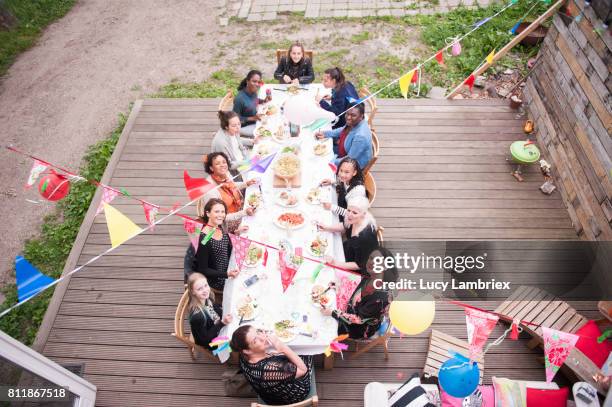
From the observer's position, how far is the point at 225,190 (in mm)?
5211

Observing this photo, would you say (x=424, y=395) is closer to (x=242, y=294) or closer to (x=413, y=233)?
(x=242, y=294)

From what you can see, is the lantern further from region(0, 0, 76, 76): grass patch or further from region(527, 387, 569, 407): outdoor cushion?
region(0, 0, 76, 76): grass patch

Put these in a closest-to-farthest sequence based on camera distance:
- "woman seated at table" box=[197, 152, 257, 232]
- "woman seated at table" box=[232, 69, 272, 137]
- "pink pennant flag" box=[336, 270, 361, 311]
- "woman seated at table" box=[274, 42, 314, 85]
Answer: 1. "pink pennant flag" box=[336, 270, 361, 311]
2. "woman seated at table" box=[197, 152, 257, 232]
3. "woman seated at table" box=[232, 69, 272, 137]
4. "woman seated at table" box=[274, 42, 314, 85]

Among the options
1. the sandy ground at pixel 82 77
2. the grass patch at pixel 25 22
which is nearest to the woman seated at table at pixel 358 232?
the sandy ground at pixel 82 77

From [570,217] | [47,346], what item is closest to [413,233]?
[570,217]

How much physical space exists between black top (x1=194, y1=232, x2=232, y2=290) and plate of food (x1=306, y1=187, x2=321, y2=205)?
106 centimetres

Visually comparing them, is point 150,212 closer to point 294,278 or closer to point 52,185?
point 52,185

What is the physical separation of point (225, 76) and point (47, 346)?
613 cm

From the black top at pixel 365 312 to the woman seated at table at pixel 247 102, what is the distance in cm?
324

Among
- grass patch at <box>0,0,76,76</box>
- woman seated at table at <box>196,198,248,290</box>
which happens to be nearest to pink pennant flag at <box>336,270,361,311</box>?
woman seated at table at <box>196,198,248,290</box>

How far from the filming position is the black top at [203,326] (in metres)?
4.05

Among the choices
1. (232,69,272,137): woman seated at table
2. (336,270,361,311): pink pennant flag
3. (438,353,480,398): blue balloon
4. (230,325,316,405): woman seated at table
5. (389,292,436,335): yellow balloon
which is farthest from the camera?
(232,69,272,137): woman seated at table

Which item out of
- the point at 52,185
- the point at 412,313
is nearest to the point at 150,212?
the point at 52,185

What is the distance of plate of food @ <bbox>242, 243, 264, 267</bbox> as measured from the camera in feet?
14.5
